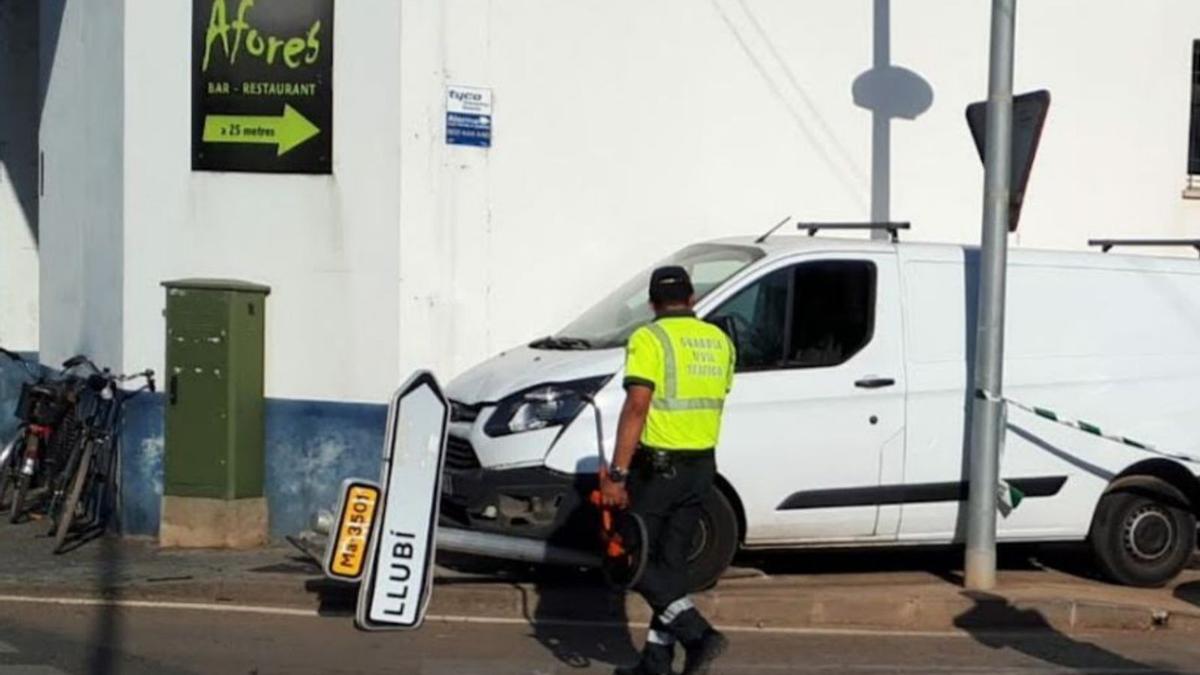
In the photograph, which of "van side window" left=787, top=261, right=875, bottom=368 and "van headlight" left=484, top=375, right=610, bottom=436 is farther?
"van side window" left=787, top=261, right=875, bottom=368

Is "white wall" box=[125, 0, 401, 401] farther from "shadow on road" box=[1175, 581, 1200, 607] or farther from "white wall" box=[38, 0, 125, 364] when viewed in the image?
"shadow on road" box=[1175, 581, 1200, 607]

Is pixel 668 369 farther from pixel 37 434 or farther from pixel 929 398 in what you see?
pixel 37 434

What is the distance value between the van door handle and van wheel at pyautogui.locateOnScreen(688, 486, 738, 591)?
101 centimetres

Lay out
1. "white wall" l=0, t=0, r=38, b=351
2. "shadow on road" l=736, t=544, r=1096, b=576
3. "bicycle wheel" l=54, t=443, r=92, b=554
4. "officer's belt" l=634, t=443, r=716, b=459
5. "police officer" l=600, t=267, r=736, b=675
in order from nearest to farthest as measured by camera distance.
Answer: "police officer" l=600, t=267, r=736, b=675
"officer's belt" l=634, t=443, r=716, b=459
"shadow on road" l=736, t=544, r=1096, b=576
"bicycle wheel" l=54, t=443, r=92, b=554
"white wall" l=0, t=0, r=38, b=351

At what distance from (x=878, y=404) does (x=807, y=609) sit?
121 cm

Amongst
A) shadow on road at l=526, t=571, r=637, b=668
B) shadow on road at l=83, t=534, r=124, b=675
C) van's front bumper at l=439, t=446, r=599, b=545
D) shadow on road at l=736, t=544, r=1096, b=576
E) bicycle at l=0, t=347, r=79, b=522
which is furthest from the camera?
bicycle at l=0, t=347, r=79, b=522

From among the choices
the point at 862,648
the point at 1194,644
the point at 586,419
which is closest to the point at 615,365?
the point at 586,419

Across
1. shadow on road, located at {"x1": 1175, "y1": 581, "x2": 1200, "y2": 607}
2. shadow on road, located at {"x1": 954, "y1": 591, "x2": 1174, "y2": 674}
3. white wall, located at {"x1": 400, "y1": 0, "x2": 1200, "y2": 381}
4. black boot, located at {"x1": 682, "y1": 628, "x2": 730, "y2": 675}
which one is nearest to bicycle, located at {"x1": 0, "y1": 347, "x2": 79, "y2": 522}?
white wall, located at {"x1": 400, "y1": 0, "x2": 1200, "y2": 381}

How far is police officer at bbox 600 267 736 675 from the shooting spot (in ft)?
25.3

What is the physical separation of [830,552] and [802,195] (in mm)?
2535

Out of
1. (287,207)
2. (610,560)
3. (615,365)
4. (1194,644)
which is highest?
(287,207)

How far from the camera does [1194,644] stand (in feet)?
31.3

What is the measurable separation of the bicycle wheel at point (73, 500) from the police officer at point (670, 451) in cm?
503

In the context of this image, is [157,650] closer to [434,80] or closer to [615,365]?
[615,365]
